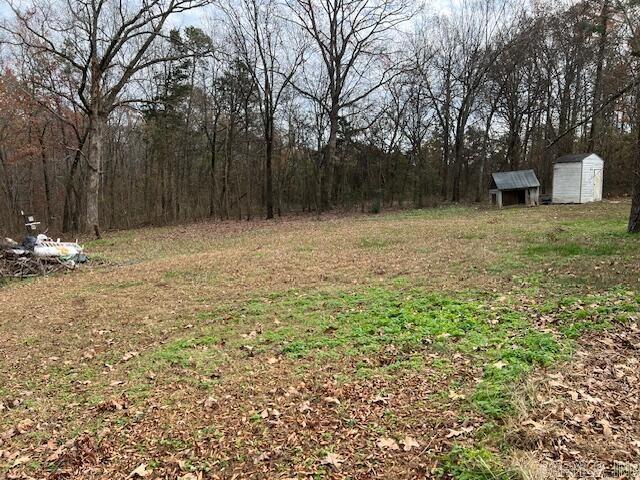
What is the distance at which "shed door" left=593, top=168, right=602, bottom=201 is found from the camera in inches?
819

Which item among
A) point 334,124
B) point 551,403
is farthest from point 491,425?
point 334,124

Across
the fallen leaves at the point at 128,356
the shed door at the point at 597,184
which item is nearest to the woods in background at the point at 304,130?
the shed door at the point at 597,184

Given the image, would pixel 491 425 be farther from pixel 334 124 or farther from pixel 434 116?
pixel 434 116

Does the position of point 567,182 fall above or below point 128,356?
above

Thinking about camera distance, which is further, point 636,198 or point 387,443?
point 636,198

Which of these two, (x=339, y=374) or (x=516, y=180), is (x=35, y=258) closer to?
(x=339, y=374)

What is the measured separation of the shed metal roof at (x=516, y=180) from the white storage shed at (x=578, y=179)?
1.04 metres

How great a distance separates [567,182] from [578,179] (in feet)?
1.56

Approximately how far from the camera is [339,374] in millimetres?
3941

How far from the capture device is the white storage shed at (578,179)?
2025 cm

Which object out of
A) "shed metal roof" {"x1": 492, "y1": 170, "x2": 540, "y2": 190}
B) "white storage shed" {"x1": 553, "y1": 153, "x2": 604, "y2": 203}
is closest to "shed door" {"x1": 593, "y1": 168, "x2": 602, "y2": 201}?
"white storage shed" {"x1": 553, "y1": 153, "x2": 604, "y2": 203}

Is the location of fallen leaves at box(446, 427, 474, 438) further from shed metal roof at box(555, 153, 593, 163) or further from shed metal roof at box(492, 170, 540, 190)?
shed metal roof at box(555, 153, 593, 163)

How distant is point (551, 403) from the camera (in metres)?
3.01

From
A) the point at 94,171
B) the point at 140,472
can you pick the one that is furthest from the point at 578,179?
the point at 140,472
